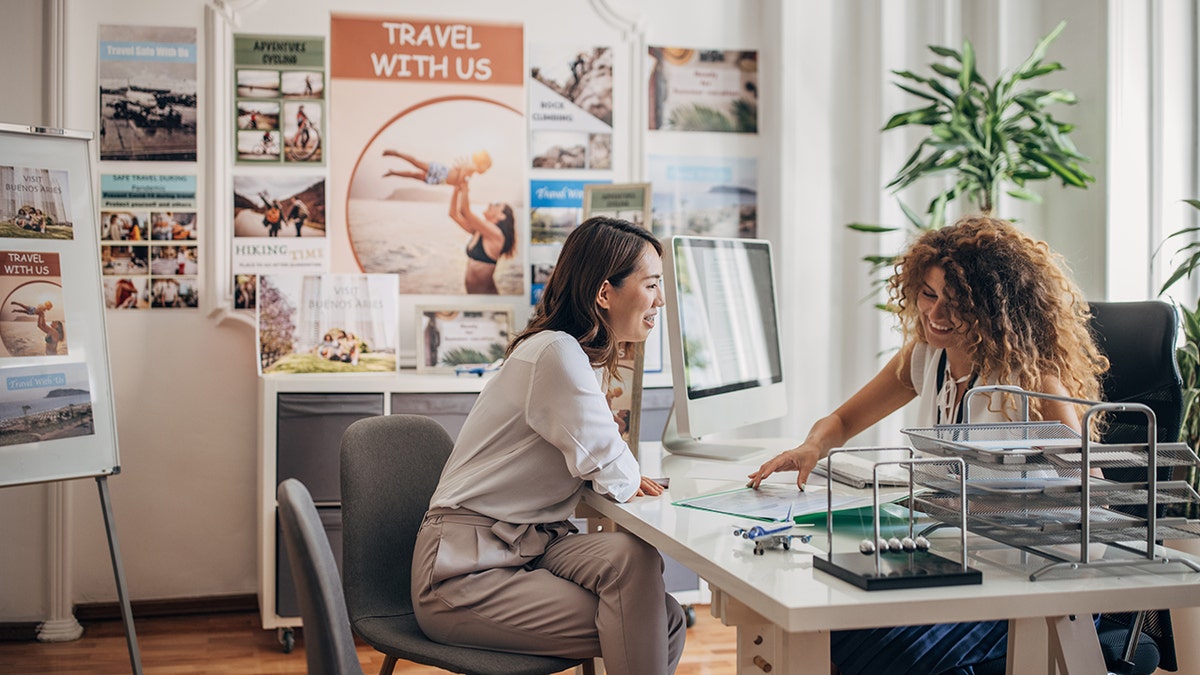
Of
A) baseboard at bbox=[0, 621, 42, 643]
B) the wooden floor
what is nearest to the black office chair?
the wooden floor

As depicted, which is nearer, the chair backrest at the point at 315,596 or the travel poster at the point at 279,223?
the chair backrest at the point at 315,596

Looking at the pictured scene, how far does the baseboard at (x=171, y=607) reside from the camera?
3670mm

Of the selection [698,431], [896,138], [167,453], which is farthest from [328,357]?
[896,138]

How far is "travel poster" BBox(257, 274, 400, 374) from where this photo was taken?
11.7 feet

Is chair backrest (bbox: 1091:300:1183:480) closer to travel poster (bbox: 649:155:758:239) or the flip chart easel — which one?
travel poster (bbox: 649:155:758:239)

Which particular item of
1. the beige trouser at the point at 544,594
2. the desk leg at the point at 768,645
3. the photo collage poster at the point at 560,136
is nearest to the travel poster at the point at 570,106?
the photo collage poster at the point at 560,136

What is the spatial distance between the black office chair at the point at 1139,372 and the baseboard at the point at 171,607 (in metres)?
2.93

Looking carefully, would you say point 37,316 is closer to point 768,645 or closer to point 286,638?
point 286,638

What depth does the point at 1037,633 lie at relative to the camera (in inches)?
58.1

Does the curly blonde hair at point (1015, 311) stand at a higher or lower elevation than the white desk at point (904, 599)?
higher

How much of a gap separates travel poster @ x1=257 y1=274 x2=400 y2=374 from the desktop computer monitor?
130 centimetres

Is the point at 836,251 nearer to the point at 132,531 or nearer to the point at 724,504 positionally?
the point at 724,504

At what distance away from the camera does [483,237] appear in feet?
12.8

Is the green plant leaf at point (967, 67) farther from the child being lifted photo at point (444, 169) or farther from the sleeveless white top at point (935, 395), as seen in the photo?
the child being lifted photo at point (444, 169)
